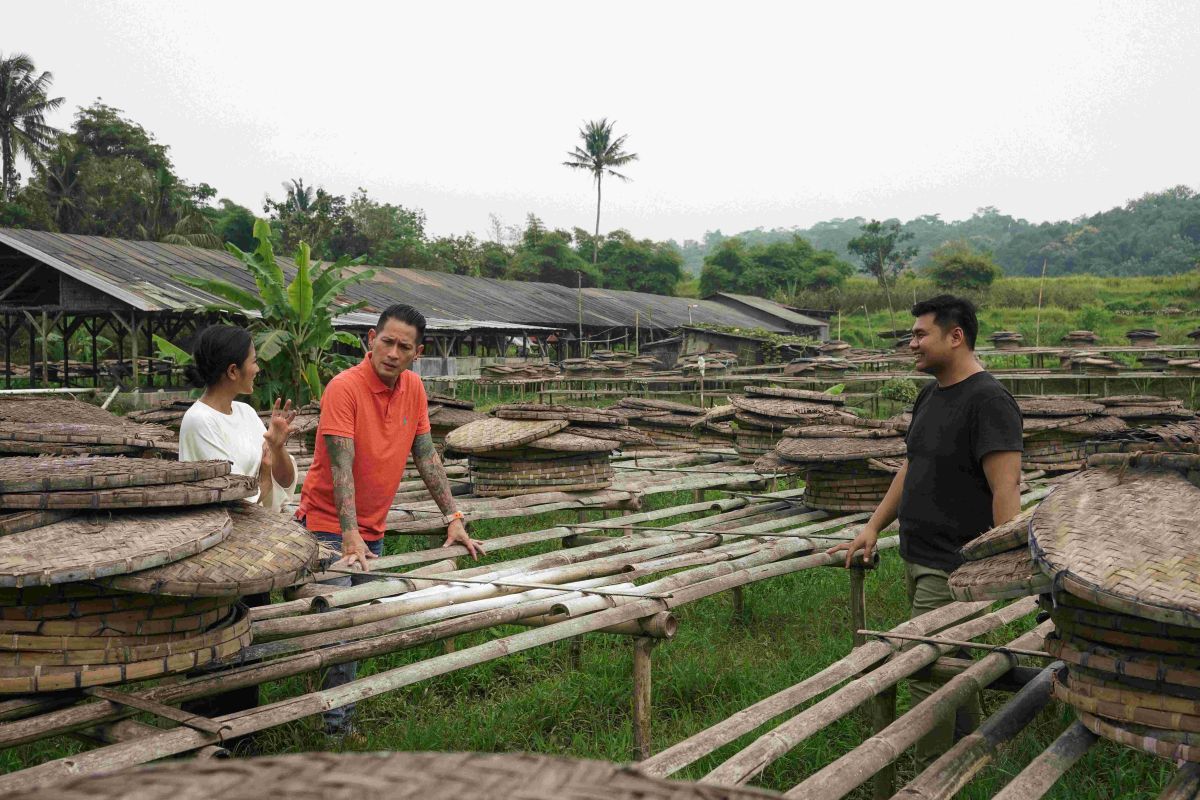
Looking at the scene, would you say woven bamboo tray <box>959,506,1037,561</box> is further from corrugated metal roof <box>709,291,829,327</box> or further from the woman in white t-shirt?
corrugated metal roof <box>709,291,829,327</box>

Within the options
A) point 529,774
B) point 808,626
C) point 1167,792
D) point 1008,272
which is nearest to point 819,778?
point 1167,792

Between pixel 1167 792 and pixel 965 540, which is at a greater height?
pixel 965 540

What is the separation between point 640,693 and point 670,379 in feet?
42.3

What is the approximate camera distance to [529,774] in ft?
3.06

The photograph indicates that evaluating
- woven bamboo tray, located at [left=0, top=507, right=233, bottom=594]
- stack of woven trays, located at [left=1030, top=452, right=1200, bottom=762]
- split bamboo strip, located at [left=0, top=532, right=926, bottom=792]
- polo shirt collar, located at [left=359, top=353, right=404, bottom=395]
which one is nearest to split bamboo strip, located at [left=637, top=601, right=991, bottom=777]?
split bamboo strip, located at [left=0, top=532, right=926, bottom=792]

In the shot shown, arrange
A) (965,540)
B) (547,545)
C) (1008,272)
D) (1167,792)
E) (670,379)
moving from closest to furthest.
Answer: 1. (1167,792)
2. (965,540)
3. (547,545)
4. (670,379)
5. (1008,272)

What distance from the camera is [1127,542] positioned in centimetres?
193

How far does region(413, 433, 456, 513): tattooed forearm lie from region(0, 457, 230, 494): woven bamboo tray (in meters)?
1.22

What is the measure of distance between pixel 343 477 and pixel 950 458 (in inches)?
80.0

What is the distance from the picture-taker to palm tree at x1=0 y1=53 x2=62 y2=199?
111ft

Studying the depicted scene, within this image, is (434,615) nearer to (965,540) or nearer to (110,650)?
(110,650)

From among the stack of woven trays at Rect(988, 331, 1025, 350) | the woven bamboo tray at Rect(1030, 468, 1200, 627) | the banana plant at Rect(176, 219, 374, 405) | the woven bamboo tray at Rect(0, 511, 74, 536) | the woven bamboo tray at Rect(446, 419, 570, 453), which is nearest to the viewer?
the woven bamboo tray at Rect(1030, 468, 1200, 627)

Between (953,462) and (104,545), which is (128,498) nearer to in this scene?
(104,545)

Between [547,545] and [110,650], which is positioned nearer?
[110,650]
